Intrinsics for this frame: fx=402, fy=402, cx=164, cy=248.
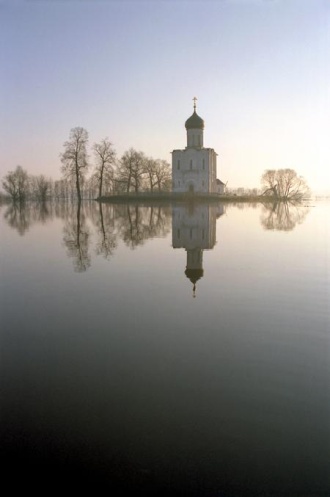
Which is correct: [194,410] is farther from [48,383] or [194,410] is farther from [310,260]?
[310,260]

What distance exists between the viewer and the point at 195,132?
7069 cm

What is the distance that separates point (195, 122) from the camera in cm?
6975

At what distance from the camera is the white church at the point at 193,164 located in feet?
232

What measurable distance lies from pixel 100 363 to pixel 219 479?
237cm

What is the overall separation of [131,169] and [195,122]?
45.2 feet

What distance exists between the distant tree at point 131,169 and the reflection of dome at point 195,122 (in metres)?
10.7

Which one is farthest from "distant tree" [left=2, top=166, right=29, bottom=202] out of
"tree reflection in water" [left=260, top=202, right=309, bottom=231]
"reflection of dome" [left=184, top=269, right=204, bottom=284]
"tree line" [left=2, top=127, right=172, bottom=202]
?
"reflection of dome" [left=184, top=269, right=204, bottom=284]

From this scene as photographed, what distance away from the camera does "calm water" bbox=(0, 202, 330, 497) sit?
3.32 m

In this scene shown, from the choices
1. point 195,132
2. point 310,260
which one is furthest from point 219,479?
point 195,132

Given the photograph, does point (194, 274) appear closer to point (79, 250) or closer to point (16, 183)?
point (79, 250)

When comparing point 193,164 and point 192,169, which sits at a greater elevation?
point 193,164

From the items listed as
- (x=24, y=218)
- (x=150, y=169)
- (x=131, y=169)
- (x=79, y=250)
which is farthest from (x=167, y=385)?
(x=150, y=169)

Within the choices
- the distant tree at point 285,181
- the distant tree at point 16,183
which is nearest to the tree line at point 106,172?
the distant tree at point 16,183

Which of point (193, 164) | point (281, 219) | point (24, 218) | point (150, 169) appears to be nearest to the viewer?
point (281, 219)
